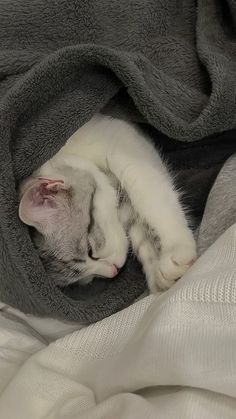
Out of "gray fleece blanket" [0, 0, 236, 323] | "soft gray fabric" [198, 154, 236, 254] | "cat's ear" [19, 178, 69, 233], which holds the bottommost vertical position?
"soft gray fabric" [198, 154, 236, 254]

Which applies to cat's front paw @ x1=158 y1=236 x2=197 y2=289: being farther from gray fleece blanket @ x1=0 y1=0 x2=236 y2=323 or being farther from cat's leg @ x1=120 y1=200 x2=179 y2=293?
gray fleece blanket @ x1=0 y1=0 x2=236 y2=323

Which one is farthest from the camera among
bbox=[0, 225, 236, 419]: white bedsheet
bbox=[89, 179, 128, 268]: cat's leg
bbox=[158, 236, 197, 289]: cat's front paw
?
bbox=[89, 179, 128, 268]: cat's leg

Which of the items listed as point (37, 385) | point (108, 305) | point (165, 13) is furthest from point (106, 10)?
point (37, 385)

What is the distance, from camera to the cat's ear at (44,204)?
0.97m

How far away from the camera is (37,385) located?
3.00 feet

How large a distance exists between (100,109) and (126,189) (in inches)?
6.6

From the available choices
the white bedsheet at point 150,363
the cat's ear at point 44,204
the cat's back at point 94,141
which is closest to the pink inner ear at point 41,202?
the cat's ear at point 44,204

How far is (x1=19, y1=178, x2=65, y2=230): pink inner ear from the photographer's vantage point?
972mm

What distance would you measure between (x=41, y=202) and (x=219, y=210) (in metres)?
0.33

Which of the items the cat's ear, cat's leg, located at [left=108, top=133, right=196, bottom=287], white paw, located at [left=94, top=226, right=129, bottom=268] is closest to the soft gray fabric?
cat's leg, located at [left=108, top=133, right=196, bottom=287]

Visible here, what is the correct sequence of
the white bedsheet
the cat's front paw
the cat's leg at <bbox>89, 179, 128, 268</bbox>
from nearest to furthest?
the white bedsheet < the cat's front paw < the cat's leg at <bbox>89, 179, 128, 268</bbox>

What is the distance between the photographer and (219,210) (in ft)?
3.34

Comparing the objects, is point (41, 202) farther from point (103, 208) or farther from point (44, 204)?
point (103, 208)

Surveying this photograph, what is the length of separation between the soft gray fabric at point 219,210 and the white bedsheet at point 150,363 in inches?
3.8
